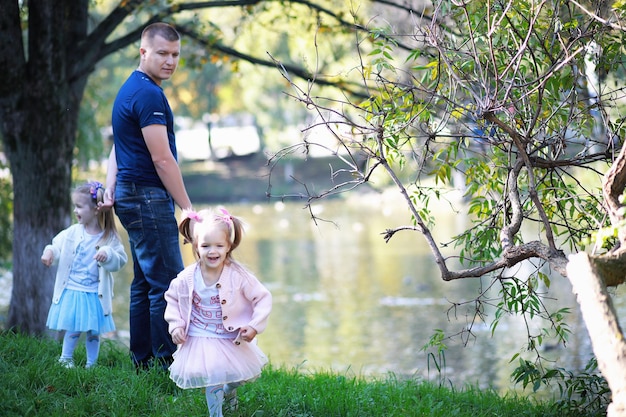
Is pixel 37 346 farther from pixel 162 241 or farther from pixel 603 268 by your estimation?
pixel 603 268

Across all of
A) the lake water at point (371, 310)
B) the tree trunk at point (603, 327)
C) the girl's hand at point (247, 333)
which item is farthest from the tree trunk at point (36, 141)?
the tree trunk at point (603, 327)

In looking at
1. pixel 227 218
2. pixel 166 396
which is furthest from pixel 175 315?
pixel 166 396

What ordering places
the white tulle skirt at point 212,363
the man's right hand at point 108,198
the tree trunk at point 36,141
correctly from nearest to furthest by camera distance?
the white tulle skirt at point 212,363, the man's right hand at point 108,198, the tree trunk at point 36,141

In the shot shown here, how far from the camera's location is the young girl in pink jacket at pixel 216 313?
12.2ft

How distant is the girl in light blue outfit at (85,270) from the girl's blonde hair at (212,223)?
1.02 m

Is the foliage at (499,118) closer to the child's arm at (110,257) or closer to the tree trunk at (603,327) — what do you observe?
the tree trunk at (603,327)

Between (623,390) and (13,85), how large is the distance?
17.3 ft

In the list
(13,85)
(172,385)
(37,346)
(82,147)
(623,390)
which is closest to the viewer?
(623,390)

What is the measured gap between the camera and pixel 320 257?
18078 millimetres

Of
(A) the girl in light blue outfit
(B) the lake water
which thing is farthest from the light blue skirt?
(B) the lake water

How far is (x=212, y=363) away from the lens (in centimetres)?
368

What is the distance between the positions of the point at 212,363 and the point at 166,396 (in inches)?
26.7

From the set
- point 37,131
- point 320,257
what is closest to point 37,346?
point 37,131

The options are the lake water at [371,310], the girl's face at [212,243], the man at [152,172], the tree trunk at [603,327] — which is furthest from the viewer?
the lake water at [371,310]
